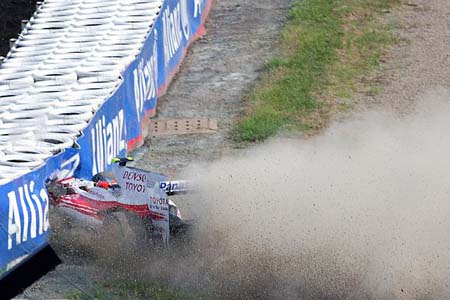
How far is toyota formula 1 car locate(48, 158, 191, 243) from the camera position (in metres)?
14.5

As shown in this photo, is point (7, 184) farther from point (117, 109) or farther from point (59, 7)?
point (59, 7)

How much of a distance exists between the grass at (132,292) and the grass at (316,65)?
234 inches

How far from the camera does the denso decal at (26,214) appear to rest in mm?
13242

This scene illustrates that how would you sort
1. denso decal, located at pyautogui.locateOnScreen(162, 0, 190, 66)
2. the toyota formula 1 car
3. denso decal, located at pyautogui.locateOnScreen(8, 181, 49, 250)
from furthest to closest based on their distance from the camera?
denso decal, located at pyautogui.locateOnScreen(162, 0, 190, 66) → the toyota formula 1 car → denso decal, located at pyautogui.locateOnScreen(8, 181, 49, 250)

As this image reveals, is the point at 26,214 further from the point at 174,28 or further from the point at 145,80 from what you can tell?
the point at 174,28

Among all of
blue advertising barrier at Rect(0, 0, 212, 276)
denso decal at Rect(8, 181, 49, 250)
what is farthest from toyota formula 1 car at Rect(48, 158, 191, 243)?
denso decal at Rect(8, 181, 49, 250)

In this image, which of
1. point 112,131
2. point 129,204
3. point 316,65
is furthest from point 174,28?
point 129,204

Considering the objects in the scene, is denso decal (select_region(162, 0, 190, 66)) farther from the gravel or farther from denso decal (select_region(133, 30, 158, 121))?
denso decal (select_region(133, 30, 158, 121))

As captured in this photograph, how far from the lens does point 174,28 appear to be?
22172mm

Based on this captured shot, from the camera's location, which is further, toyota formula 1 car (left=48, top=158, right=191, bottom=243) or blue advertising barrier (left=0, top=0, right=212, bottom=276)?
toyota formula 1 car (left=48, top=158, right=191, bottom=243)

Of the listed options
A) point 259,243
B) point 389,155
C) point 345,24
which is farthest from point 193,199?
point 345,24

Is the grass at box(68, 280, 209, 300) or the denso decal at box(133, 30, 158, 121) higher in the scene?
the denso decal at box(133, 30, 158, 121)

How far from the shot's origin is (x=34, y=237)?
13.8 metres

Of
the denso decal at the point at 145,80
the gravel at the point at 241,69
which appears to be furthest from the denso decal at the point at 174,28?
the denso decal at the point at 145,80
